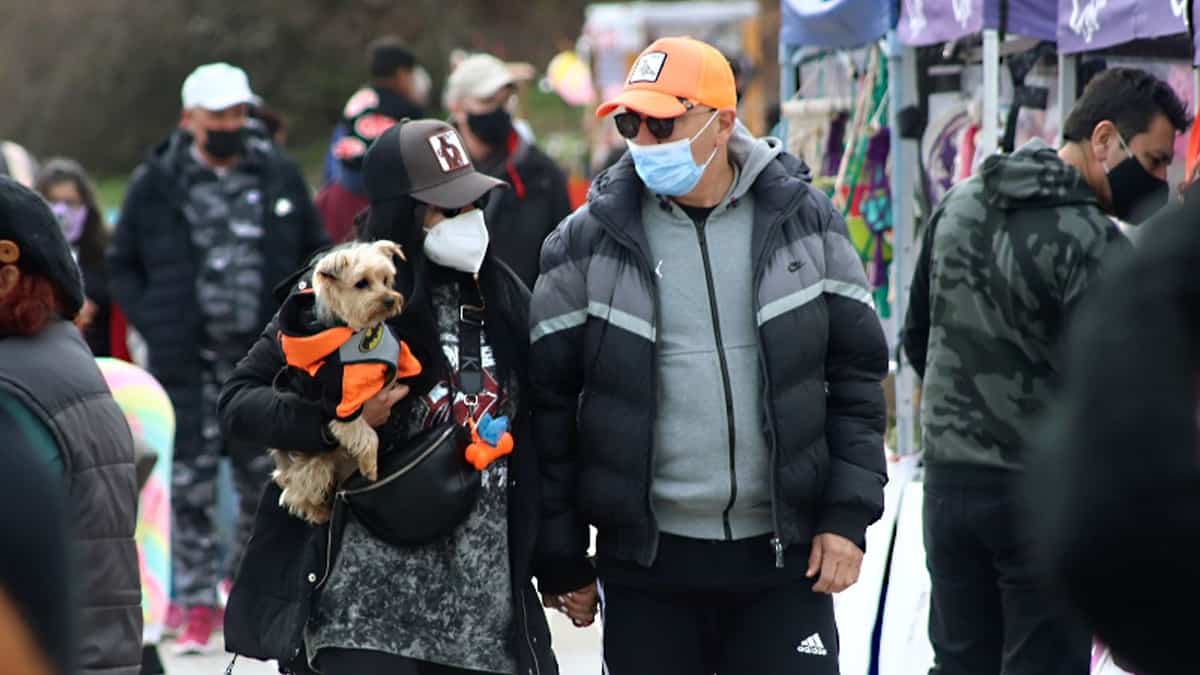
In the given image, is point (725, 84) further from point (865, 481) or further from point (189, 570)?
point (189, 570)

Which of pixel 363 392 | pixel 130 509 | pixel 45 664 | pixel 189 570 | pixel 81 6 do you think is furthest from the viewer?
pixel 81 6

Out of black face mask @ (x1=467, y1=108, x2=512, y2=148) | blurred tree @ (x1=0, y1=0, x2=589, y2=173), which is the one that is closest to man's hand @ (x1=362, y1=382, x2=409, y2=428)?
black face mask @ (x1=467, y1=108, x2=512, y2=148)

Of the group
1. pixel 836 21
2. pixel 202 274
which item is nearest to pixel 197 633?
pixel 202 274

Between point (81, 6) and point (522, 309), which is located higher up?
point (522, 309)

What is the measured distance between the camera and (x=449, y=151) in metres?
4.42

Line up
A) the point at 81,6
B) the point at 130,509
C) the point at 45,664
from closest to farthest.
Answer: the point at 45,664 < the point at 130,509 < the point at 81,6

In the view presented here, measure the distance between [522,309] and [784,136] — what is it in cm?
434

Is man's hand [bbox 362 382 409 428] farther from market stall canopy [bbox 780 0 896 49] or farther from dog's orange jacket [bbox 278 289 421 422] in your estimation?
market stall canopy [bbox 780 0 896 49]

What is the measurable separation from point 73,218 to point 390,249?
532cm

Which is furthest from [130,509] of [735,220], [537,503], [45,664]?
[45,664]

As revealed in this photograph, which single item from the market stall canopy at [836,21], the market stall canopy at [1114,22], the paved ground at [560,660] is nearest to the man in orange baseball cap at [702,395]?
the market stall canopy at [1114,22]

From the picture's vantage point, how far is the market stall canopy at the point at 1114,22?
546 cm

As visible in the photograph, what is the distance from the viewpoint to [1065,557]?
1.98 metres

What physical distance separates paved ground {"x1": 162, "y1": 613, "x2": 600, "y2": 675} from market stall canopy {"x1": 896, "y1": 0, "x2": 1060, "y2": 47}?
2.66m
